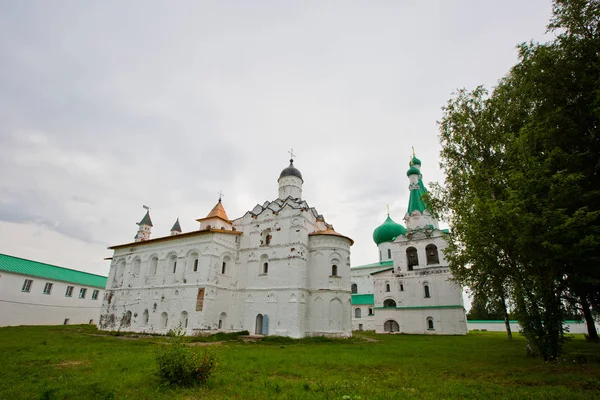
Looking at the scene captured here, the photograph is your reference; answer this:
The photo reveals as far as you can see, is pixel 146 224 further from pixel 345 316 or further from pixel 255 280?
pixel 345 316

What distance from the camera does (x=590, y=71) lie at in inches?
468

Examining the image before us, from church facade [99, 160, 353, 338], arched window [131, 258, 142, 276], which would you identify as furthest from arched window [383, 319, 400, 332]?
arched window [131, 258, 142, 276]

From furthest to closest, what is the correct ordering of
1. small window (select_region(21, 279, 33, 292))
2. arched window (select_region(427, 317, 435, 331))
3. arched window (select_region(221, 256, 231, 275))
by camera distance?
small window (select_region(21, 279, 33, 292)), arched window (select_region(427, 317, 435, 331)), arched window (select_region(221, 256, 231, 275))

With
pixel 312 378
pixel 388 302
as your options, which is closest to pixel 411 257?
pixel 388 302

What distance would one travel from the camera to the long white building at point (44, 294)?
33188 mm

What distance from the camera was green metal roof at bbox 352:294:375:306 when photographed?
4236 cm

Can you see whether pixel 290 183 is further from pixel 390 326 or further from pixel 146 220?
pixel 146 220

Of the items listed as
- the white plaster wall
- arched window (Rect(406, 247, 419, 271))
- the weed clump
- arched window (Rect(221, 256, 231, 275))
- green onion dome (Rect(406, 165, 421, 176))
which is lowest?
the weed clump

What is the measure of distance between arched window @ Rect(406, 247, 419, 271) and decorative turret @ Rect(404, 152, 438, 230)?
285cm

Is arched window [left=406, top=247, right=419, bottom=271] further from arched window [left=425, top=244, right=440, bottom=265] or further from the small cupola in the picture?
the small cupola

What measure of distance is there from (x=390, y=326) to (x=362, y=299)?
903 cm

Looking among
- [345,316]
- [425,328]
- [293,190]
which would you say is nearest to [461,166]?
[345,316]

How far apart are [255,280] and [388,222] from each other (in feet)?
84.7

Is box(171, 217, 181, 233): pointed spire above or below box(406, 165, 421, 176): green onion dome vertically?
below
